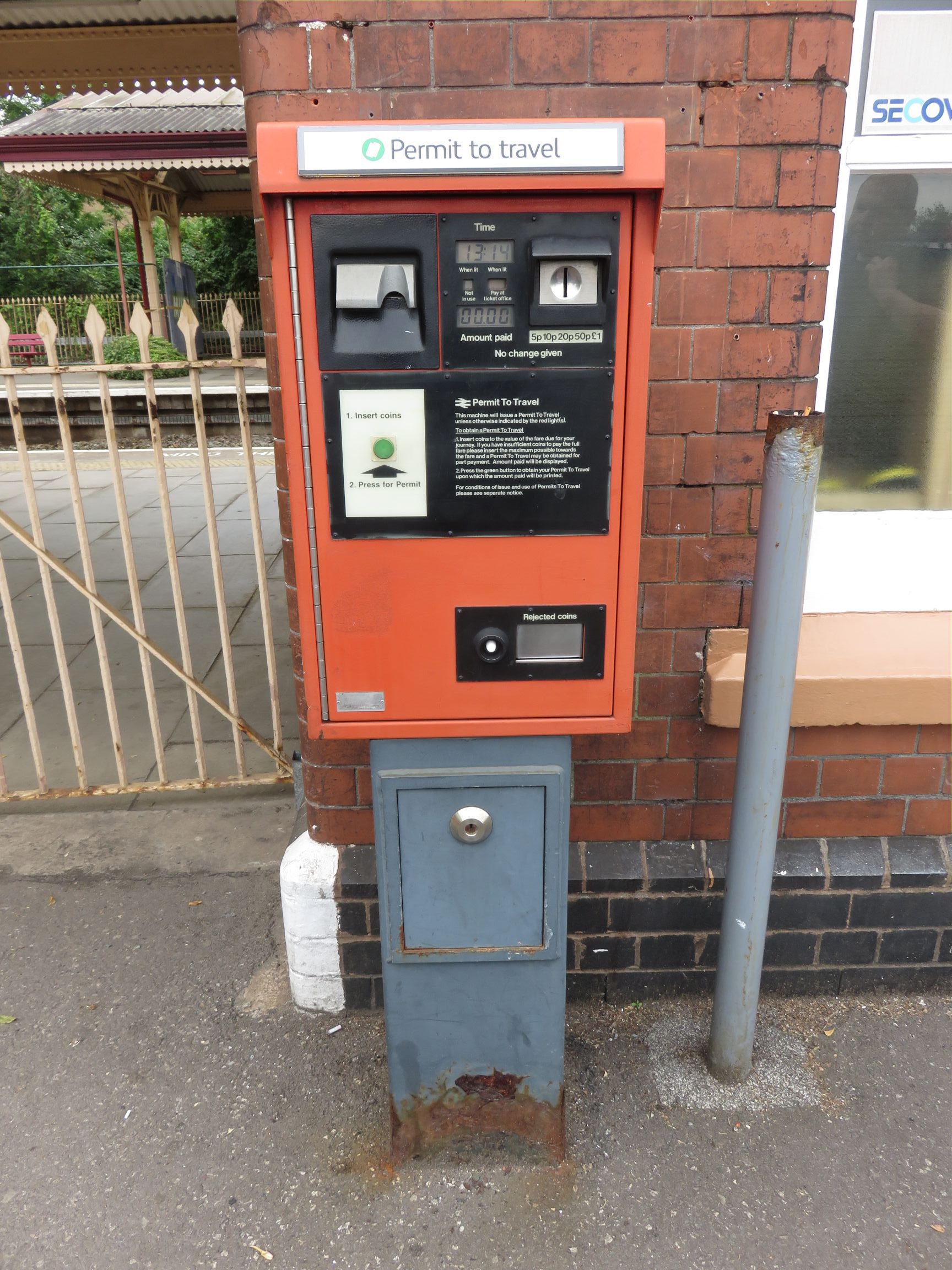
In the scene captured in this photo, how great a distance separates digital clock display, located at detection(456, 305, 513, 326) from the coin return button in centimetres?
54

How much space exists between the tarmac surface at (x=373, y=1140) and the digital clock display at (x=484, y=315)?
6.03 ft

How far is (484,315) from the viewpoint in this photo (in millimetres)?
1565

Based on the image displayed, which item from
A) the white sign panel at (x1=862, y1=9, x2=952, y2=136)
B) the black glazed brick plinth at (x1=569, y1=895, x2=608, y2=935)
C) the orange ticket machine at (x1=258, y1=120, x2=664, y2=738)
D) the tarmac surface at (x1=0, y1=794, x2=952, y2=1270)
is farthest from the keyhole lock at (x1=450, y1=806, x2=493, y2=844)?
the white sign panel at (x1=862, y1=9, x2=952, y2=136)

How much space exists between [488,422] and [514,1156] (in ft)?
5.58

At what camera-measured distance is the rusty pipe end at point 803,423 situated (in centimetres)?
187

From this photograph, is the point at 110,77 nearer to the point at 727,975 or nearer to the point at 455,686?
the point at 455,686

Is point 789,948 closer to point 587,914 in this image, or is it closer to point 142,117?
point 587,914

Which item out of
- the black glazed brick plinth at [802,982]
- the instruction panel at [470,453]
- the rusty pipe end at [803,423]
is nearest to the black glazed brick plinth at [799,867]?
the black glazed brick plinth at [802,982]

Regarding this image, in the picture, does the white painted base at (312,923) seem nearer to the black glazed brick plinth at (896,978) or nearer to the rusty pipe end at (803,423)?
the black glazed brick plinth at (896,978)

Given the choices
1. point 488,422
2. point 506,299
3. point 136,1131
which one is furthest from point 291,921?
point 506,299

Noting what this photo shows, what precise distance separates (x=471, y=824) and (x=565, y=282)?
1.05 metres

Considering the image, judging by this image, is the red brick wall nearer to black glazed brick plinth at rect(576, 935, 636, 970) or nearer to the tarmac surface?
black glazed brick plinth at rect(576, 935, 636, 970)

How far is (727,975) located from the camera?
2.27 meters

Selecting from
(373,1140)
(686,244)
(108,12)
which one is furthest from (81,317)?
(373,1140)
